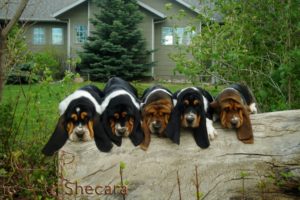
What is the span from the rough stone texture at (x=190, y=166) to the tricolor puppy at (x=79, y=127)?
9 cm

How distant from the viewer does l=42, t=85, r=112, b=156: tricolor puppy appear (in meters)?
5.25

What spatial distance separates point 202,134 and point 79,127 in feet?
4.23

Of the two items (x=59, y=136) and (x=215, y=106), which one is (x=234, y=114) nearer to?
(x=215, y=106)

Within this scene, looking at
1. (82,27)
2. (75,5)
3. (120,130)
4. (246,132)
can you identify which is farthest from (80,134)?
(82,27)

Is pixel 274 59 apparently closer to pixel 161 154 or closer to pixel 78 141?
pixel 161 154

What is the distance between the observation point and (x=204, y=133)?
17.9 ft

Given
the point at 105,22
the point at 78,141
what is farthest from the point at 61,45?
the point at 78,141

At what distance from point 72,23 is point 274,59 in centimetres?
2749

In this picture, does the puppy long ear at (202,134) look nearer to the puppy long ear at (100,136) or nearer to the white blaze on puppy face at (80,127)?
the puppy long ear at (100,136)

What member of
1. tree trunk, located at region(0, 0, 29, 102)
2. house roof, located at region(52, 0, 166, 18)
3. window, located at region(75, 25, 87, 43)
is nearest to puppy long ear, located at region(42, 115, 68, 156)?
tree trunk, located at region(0, 0, 29, 102)

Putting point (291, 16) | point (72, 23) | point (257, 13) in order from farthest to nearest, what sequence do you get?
1. point (72, 23)
2. point (257, 13)
3. point (291, 16)

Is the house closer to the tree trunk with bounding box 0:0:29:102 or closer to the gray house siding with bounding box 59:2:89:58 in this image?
the gray house siding with bounding box 59:2:89:58

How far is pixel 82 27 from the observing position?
34.2 metres

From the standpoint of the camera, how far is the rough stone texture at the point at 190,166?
5391 mm
